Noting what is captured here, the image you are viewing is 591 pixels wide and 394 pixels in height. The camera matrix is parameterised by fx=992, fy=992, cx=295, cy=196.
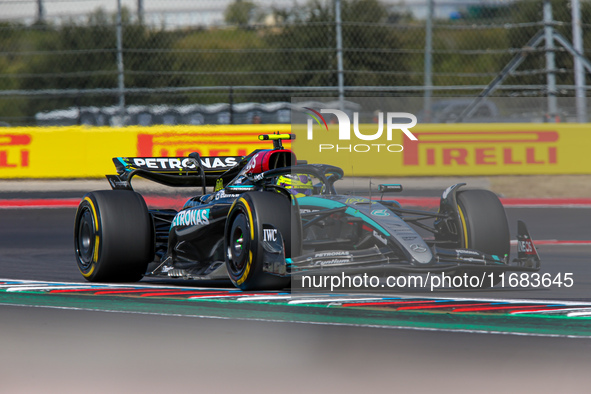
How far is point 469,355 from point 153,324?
1943mm

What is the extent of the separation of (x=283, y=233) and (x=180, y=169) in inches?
95.7

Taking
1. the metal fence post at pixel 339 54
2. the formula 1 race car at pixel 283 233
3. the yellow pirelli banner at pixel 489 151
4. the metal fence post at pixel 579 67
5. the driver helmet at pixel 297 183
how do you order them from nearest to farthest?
the formula 1 race car at pixel 283 233, the driver helmet at pixel 297 183, the yellow pirelli banner at pixel 489 151, the metal fence post at pixel 579 67, the metal fence post at pixel 339 54

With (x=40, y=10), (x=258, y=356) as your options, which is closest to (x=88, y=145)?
(x=40, y=10)

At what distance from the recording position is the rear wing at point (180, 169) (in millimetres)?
8547

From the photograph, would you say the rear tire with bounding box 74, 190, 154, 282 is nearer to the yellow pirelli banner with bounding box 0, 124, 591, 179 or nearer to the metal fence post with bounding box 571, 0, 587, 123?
the yellow pirelli banner with bounding box 0, 124, 591, 179

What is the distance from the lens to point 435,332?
5.43 metres

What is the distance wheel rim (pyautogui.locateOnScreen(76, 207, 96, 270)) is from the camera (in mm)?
7909

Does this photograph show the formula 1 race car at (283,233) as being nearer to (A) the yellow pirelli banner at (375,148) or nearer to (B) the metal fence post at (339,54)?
(A) the yellow pirelli banner at (375,148)

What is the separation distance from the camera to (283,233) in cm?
650

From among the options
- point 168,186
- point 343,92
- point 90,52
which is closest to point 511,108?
point 343,92

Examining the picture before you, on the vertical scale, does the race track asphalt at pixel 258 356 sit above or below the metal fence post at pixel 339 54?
below

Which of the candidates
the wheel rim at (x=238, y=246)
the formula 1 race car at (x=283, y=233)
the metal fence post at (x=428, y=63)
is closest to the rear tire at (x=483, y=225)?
the formula 1 race car at (x=283, y=233)

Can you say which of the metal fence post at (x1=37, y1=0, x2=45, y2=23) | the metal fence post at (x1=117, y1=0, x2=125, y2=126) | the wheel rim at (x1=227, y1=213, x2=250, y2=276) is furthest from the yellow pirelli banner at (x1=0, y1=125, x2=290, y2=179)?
the wheel rim at (x1=227, y1=213, x2=250, y2=276)

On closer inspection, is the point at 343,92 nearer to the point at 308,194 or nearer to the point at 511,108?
the point at 511,108
